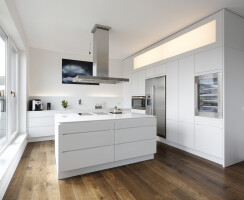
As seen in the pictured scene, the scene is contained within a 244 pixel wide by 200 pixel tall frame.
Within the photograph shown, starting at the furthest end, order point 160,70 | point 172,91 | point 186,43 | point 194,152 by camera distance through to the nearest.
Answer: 1. point 160,70
2. point 172,91
3. point 186,43
4. point 194,152

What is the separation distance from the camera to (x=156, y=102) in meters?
4.29

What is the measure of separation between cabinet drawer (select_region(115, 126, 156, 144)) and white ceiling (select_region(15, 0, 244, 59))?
2.13 m

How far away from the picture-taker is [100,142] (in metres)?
2.52

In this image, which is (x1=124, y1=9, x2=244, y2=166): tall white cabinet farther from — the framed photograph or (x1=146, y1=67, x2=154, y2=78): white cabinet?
the framed photograph

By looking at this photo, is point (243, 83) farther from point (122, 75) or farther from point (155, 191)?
point (122, 75)

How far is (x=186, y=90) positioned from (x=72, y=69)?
3725mm

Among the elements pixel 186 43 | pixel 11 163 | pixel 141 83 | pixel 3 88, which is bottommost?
pixel 11 163

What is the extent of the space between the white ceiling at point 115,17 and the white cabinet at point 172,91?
2.79 ft

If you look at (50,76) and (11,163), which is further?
(50,76)

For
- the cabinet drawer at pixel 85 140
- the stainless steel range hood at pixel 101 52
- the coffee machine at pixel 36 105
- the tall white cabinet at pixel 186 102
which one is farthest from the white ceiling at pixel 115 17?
the cabinet drawer at pixel 85 140

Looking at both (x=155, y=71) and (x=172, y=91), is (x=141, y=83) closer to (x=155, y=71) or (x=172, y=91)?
(x=155, y=71)

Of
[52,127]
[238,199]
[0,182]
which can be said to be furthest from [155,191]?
[52,127]

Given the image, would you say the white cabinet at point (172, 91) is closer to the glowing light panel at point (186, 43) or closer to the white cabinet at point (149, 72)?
the glowing light panel at point (186, 43)

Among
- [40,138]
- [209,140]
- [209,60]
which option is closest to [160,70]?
[209,60]
